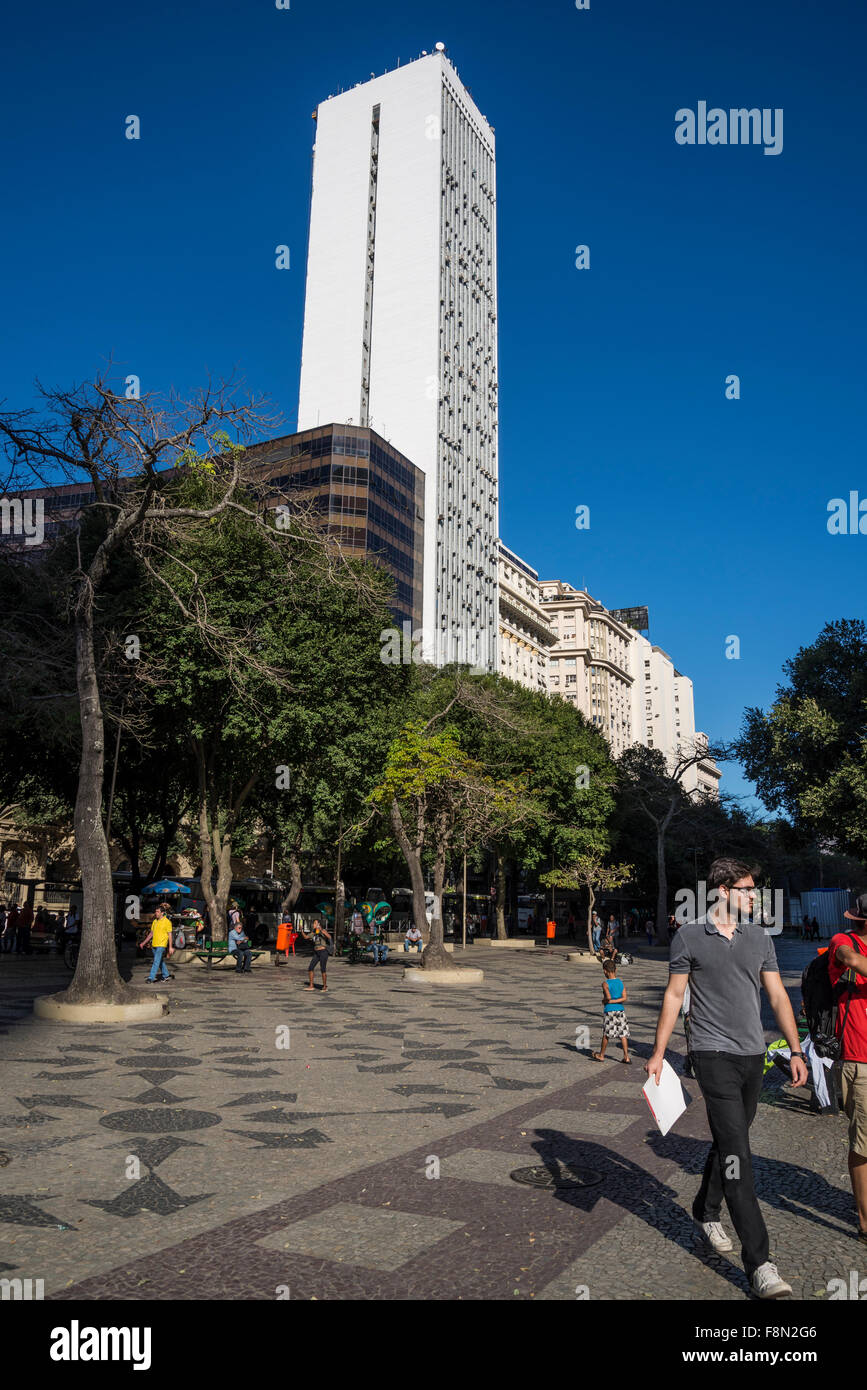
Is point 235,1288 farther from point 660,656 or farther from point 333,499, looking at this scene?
point 660,656

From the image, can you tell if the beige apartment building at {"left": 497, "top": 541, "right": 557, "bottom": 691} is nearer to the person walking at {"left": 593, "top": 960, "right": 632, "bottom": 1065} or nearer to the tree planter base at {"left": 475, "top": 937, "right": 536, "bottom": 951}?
the tree planter base at {"left": 475, "top": 937, "right": 536, "bottom": 951}

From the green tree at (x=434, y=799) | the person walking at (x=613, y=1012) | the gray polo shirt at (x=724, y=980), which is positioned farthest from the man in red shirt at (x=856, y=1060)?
the green tree at (x=434, y=799)

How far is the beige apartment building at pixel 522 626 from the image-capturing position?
11544 centimetres

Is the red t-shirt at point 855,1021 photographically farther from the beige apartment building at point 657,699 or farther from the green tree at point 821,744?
the beige apartment building at point 657,699

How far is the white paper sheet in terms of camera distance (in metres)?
4.57

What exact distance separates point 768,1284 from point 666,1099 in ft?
2.82

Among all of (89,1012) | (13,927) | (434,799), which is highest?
(434,799)

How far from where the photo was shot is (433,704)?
3822cm

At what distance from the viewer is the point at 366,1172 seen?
627 centimetres

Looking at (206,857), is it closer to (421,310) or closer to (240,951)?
(240,951)

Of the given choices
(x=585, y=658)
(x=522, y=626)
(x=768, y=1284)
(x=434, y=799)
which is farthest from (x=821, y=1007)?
(x=585, y=658)

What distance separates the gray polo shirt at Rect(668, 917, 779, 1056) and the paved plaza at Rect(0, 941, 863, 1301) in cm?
110

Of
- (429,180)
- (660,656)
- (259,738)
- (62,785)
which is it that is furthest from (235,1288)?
(660,656)
